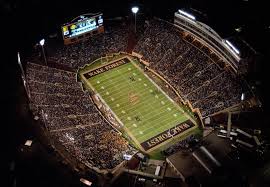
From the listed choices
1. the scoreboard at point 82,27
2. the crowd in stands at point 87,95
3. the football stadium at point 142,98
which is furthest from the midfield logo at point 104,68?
the scoreboard at point 82,27

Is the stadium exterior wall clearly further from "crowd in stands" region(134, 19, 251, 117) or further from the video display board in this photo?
the video display board

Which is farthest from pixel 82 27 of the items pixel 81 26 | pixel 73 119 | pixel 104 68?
pixel 73 119

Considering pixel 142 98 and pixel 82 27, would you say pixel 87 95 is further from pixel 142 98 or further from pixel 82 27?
pixel 82 27

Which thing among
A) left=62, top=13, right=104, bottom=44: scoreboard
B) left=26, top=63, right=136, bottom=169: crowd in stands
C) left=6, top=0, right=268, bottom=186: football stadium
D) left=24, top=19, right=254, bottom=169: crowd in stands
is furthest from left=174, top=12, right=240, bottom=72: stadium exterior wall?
left=26, top=63, right=136, bottom=169: crowd in stands

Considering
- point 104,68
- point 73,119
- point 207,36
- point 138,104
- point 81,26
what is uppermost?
point 81,26

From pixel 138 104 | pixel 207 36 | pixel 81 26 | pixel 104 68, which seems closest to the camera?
pixel 138 104

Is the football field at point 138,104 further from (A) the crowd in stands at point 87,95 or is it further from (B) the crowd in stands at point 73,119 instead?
(B) the crowd in stands at point 73,119

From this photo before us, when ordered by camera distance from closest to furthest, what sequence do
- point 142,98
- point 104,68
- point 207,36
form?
point 142,98 < point 207,36 < point 104,68
